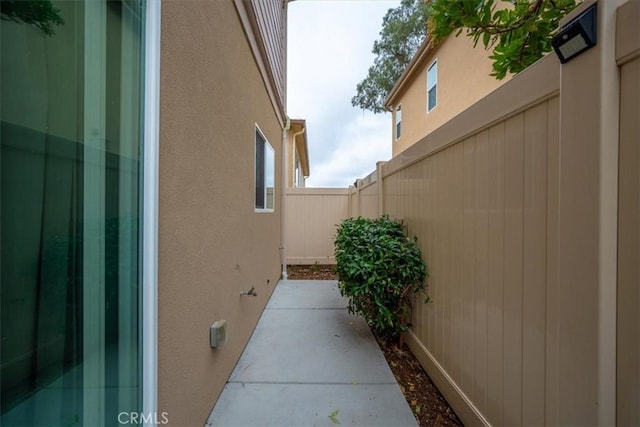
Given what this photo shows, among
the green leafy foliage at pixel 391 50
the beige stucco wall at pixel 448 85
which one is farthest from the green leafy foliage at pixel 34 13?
the green leafy foliage at pixel 391 50

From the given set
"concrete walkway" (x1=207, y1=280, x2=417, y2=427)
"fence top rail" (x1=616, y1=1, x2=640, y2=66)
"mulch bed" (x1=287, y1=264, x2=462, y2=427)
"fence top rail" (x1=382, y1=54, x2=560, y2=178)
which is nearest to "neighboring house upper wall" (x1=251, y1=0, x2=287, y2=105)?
"fence top rail" (x1=382, y1=54, x2=560, y2=178)

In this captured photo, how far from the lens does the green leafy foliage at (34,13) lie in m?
0.73

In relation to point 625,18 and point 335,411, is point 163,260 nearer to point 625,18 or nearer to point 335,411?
A: point 335,411

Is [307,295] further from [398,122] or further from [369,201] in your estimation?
[398,122]

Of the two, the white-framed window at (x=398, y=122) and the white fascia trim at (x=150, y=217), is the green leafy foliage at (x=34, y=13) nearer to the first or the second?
the white fascia trim at (x=150, y=217)

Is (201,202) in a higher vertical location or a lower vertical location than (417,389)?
higher

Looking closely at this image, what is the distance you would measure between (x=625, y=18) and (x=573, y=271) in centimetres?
87

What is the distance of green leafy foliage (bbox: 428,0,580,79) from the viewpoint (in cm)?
219

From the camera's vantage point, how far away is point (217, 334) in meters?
1.99

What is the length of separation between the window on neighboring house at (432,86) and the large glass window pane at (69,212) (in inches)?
306

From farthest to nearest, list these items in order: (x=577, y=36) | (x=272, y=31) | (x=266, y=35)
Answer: (x=272, y=31), (x=266, y=35), (x=577, y=36)

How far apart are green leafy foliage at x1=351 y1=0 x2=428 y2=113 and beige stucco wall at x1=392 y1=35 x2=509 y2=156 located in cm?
455

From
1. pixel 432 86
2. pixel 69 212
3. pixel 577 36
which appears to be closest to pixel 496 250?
pixel 577 36

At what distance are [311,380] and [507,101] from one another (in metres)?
2.40
